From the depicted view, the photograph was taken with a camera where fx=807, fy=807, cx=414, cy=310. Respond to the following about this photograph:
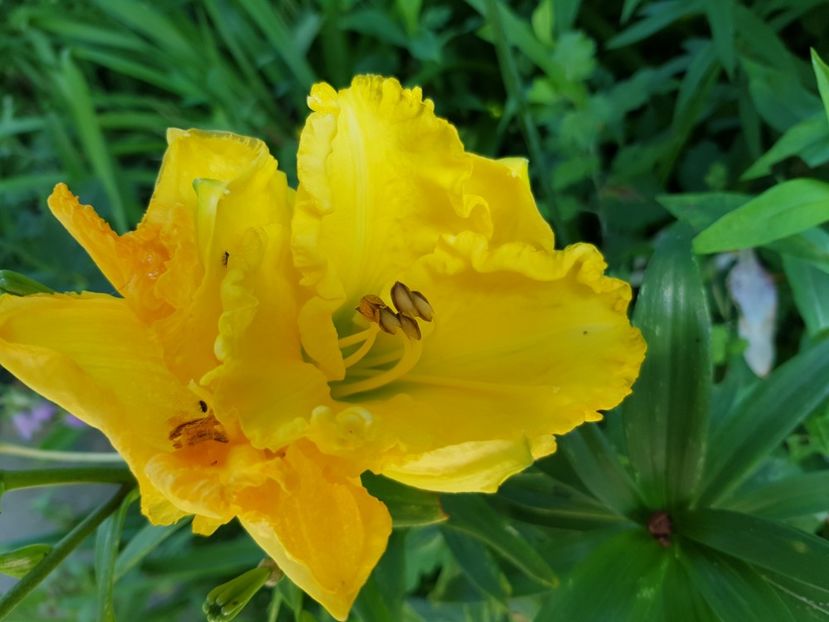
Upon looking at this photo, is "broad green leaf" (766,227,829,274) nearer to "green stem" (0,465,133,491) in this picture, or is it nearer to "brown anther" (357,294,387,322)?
"brown anther" (357,294,387,322)

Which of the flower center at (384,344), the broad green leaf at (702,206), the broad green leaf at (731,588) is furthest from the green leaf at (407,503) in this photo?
the broad green leaf at (702,206)

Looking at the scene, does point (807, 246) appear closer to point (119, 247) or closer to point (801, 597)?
point (801, 597)

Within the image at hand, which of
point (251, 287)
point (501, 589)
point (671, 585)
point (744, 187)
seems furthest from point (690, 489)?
point (744, 187)

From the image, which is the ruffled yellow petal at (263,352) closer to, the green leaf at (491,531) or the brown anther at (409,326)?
the brown anther at (409,326)

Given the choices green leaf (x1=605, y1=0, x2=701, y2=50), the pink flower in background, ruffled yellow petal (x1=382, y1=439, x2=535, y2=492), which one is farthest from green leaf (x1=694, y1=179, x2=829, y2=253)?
the pink flower in background

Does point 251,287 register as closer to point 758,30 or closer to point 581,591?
point 581,591
